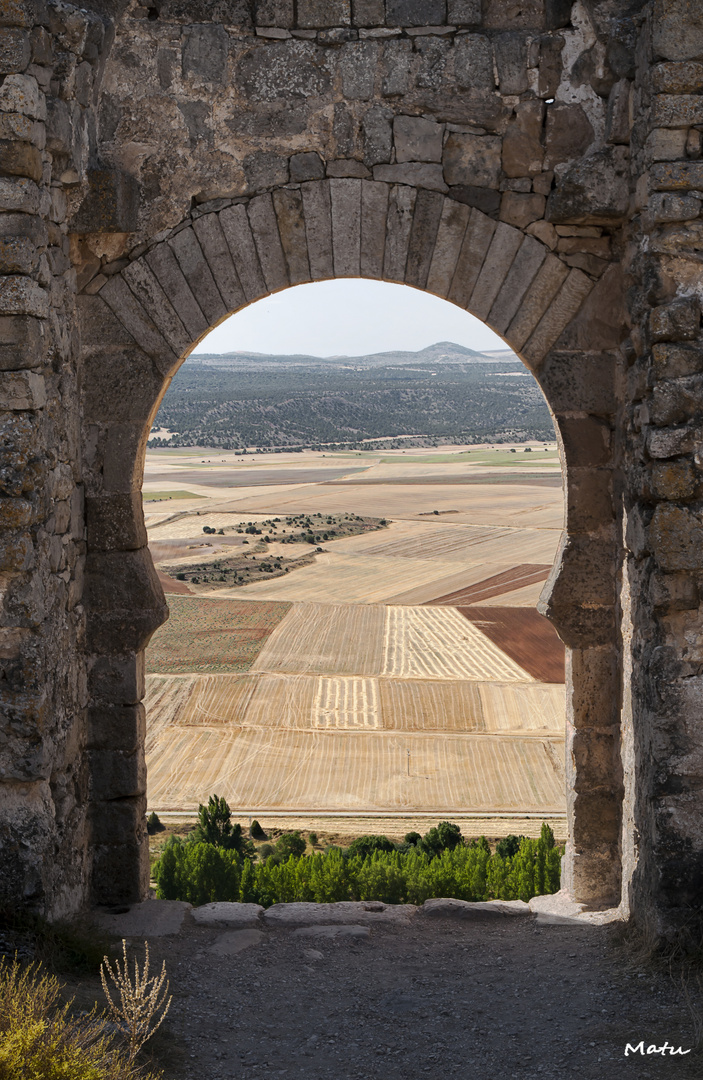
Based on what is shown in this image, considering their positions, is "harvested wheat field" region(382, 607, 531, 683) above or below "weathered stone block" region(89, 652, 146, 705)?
below

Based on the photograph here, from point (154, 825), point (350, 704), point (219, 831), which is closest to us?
point (219, 831)

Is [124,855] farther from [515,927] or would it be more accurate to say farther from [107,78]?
[107,78]

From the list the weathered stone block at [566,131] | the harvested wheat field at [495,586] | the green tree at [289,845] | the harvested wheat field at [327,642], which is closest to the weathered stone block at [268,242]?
the weathered stone block at [566,131]

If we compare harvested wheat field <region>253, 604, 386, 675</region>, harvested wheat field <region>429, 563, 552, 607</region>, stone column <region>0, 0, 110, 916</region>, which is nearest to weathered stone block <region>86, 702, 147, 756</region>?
stone column <region>0, 0, 110, 916</region>

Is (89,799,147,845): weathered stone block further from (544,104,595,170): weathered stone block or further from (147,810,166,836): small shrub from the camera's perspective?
(147,810,166,836): small shrub

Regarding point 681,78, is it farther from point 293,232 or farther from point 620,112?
point 293,232

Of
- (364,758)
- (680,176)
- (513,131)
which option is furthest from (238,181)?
(364,758)
